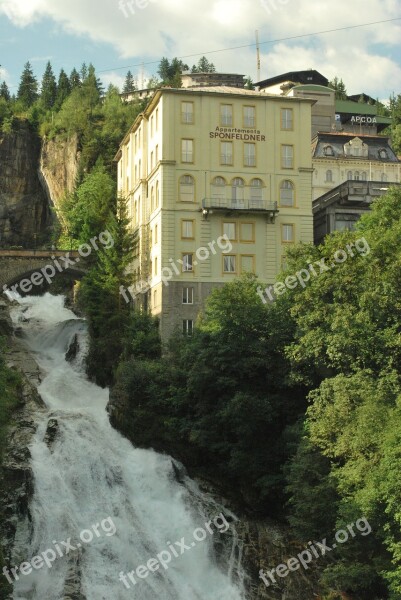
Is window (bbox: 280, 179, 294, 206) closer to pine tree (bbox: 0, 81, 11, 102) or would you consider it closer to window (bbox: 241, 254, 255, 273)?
window (bbox: 241, 254, 255, 273)

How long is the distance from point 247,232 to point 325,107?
5321 cm

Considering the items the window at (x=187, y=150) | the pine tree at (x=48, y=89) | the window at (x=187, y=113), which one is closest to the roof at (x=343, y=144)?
the window at (x=187, y=113)

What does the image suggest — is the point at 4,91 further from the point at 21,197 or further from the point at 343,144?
the point at 343,144

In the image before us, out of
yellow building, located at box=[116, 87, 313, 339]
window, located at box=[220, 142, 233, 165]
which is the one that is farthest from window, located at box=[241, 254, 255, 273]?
window, located at box=[220, 142, 233, 165]

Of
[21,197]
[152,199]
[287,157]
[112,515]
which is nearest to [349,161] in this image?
[287,157]

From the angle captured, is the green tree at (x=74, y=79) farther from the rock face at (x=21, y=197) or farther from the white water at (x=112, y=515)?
the white water at (x=112, y=515)

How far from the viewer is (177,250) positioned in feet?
221

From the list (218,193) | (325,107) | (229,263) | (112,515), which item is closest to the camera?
(112,515)

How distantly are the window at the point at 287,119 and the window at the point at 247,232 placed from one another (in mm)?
8311

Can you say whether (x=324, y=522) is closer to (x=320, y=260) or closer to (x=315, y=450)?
(x=315, y=450)

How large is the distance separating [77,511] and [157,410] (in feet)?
34.5

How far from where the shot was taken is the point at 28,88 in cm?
16638

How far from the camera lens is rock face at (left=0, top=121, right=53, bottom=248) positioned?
385 feet

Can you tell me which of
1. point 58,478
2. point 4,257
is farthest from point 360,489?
point 4,257
